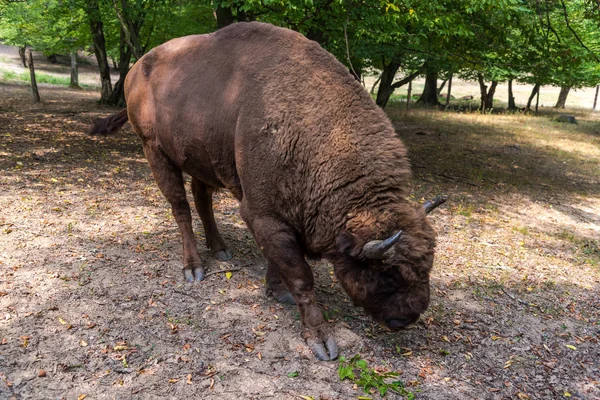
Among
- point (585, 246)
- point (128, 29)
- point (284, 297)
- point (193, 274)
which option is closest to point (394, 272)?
point (284, 297)

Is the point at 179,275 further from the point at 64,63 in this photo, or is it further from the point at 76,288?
the point at 64,63

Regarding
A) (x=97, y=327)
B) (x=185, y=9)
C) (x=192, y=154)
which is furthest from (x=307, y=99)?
(x=185, y=9)

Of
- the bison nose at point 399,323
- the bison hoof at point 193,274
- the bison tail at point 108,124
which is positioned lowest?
the bison hoof at point 193,274

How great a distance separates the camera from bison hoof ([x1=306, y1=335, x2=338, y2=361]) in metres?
3.96

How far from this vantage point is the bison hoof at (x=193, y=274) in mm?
4996

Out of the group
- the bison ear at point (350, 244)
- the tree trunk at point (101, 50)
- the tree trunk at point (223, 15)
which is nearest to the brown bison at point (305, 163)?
the bison ear at point (350, 244)

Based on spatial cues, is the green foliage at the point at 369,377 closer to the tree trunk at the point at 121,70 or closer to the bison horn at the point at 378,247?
the bison horn at the point at 378,247

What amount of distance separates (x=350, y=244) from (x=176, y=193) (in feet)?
7.82

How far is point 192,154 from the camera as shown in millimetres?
4711

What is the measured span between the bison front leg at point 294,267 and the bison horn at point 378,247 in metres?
0.77

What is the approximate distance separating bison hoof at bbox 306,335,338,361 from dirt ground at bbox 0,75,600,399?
84 mm

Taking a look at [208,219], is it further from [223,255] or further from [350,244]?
[350,244]

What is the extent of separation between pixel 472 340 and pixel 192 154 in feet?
10.3

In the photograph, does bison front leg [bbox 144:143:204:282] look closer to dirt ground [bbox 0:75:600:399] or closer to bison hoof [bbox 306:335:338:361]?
dirt ground [bbox 0:75:600:399]
